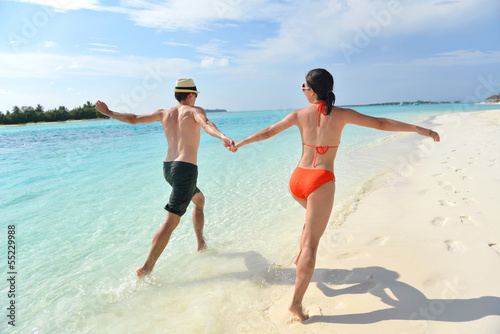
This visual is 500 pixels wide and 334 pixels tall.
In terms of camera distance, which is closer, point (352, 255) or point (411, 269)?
point (411, 269)

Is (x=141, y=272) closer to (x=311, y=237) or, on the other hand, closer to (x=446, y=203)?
(x=311, y=237)

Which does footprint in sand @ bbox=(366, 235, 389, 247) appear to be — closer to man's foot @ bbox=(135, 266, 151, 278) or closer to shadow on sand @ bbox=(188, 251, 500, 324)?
shadow on sand @ bbox=(188, 251, 500, 324)

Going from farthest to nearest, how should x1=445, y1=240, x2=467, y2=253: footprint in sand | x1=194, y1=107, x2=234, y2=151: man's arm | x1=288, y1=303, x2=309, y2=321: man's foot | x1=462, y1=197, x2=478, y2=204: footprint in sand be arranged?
x1=462, y1=197, x2=478, y2=204: footprint in sand, x1=445, y1=240, x2=467, y2=253: footprint in sand, x1=194, y1=107, x2=234, y2=151: man's arm, x1=288, y1=303, x2=309, y2=321: man's foot

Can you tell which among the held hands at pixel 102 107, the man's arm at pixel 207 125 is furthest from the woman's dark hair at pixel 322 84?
the held hands at pixel 102 107

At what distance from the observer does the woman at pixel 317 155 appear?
2.46 meters

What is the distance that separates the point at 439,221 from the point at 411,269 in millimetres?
1404

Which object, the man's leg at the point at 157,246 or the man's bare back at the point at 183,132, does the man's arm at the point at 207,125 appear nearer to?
the man's bare back at the point at 183,132

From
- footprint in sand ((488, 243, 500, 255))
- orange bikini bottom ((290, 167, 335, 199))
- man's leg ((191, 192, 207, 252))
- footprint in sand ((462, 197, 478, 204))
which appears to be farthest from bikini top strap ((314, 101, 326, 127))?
footprint in sand ((462, 197, 478, 204))

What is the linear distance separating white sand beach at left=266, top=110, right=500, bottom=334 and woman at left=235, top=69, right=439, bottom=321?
441 mm

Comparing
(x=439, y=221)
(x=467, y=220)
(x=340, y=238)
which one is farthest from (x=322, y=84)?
(x=467, y=220)

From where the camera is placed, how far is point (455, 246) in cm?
329

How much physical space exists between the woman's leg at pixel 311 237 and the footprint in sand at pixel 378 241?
1.51 metres

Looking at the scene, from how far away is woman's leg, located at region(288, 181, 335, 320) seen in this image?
242 centimetres

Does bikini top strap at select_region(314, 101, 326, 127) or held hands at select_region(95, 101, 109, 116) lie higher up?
held hands at select_region(95, 101, 109, 116)
